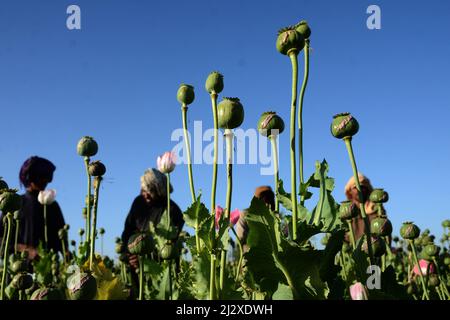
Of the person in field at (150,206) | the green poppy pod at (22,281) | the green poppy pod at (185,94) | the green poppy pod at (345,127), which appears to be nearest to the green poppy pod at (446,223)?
the person in field at (150,206)

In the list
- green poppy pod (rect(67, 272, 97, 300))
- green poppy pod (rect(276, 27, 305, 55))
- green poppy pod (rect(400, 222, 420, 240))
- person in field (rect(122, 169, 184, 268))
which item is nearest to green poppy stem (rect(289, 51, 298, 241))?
green poppy pod (rect(276, 27, 305, 55))

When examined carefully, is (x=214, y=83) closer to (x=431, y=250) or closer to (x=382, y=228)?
(x=382, y=228)

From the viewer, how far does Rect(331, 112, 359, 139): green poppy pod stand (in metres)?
1.28

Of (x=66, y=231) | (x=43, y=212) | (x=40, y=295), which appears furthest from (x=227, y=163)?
(x=43, y=212)

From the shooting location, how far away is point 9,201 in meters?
1.58

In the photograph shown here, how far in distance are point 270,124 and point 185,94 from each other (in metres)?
0.38

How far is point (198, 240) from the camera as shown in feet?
3.83

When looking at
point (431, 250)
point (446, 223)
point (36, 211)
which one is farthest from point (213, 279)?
point (36, 211)

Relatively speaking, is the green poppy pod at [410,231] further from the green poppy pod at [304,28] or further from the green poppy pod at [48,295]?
the green poppy pod at [48,295]

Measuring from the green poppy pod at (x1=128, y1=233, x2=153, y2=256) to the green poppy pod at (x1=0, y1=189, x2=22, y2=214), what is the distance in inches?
16.1

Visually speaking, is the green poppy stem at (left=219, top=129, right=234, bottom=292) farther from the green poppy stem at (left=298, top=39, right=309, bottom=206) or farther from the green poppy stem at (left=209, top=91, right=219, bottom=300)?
the green poppy stem at (left=298, top=39, right=309, bottom=206)

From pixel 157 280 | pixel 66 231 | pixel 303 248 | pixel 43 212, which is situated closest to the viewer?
pixel 303 248
